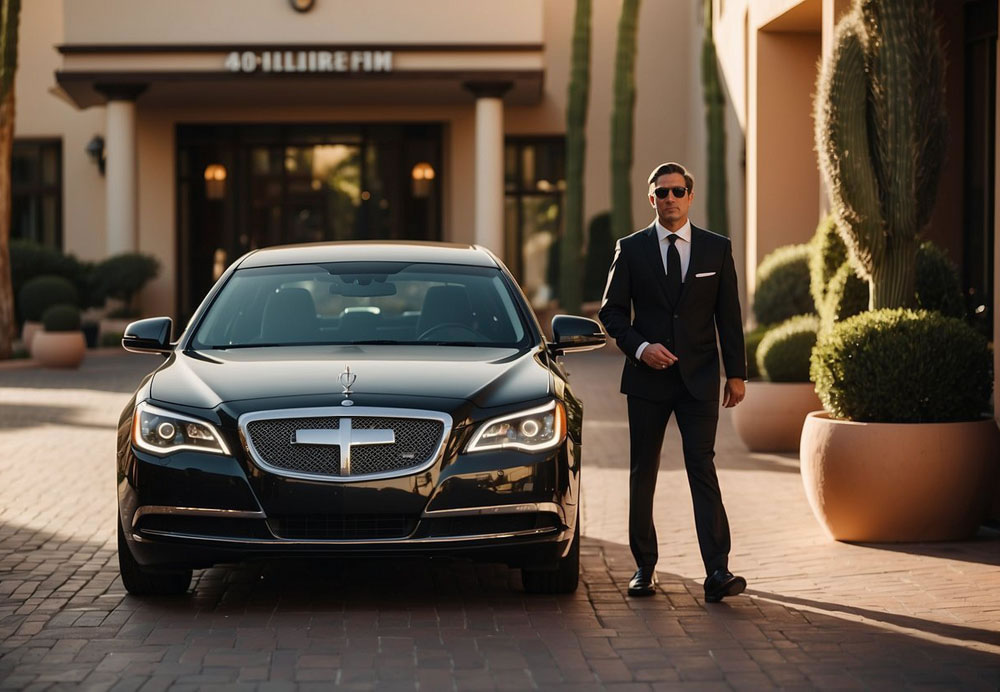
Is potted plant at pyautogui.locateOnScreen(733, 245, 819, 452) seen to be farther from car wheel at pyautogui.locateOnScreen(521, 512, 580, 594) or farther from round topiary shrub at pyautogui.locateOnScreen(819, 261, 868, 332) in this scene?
car wheel at pyautogui.locateOnScreen(521, 512, 580, 594)

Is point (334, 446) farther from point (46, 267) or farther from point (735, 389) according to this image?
point (46, 267)

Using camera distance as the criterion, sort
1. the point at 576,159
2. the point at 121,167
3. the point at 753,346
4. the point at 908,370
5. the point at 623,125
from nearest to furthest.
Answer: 1. the point at 908,370
2. the point at 753,346
3. the point at 623,125
4. the point at 576,159
5. the point at 121,167

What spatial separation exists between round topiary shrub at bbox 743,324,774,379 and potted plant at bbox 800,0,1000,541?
11.9 ft

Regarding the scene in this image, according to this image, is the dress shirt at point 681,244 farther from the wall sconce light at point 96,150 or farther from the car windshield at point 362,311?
the wall sconce light at point 96,150

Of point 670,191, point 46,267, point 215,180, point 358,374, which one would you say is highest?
point 215,180

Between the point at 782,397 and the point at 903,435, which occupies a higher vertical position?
the point at 903,435

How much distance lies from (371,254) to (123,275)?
18573 millimetres

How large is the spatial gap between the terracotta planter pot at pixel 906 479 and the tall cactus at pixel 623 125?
15.4 m

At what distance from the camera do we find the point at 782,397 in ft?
39.3

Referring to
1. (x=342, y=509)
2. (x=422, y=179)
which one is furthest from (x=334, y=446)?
(x=422, y=179)

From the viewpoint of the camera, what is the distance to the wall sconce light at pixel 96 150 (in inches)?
1138

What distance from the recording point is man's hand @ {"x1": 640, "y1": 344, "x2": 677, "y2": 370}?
657 cm

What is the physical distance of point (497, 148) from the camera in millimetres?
25562

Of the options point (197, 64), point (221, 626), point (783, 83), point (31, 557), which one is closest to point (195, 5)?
point (197, 64)
